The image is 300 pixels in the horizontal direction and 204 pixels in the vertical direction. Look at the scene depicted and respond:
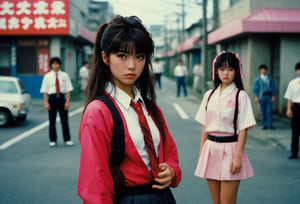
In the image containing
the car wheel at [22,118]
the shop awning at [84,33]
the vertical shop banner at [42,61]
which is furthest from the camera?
the shop awning at [84,33]

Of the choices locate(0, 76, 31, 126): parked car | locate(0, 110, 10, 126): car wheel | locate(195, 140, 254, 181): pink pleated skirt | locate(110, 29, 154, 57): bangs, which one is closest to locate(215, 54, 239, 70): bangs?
locate(195, 140, 254, 181): pink pleated skirt

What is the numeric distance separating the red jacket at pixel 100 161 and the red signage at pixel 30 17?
20.4m

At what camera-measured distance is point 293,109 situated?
889 cm

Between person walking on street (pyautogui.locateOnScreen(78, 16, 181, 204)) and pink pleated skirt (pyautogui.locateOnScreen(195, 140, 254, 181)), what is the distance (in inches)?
69.6

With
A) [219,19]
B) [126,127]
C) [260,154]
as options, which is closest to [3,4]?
[219,19]

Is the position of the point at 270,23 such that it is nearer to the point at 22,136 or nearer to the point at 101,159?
the point at 22,136

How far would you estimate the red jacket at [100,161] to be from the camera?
83.0 inches

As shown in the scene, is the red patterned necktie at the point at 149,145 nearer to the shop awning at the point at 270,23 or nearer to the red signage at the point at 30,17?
the shop awning at the point at 270,23

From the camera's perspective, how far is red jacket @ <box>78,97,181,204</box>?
2.11 m

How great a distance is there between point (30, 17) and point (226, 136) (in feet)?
63.2

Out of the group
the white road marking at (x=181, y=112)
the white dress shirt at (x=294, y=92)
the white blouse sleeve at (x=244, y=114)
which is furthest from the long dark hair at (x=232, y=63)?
the white road marking at (x=181, y=112)

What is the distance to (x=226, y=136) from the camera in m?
4.23

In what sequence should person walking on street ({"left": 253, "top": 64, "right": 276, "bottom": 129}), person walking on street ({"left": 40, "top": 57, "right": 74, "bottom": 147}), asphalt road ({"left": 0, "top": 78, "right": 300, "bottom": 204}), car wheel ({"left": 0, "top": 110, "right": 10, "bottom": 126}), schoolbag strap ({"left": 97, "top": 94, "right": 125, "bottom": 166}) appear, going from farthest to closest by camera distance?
car wheel ({"left": 0, "top": 110, "right": 10, "bottom": 126}) < person walking on street ({"left": 253, "top": 64, "right": 276, "bottom": 129}) < person walking on street ({"left": 40, "top": 57, "right": 74, "bottom": 147}) < asphalt road ({"left": 0, "top": 78, "right": 300, "bottom": 204}) < schoolbag strap ({"left": 97, "top": 94, "right": 125, "bottom": 166})

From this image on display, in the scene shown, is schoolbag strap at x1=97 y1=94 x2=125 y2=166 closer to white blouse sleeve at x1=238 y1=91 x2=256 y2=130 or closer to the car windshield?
white blouse sleeve at x1=238 y1=91 x2=256 y2=130
